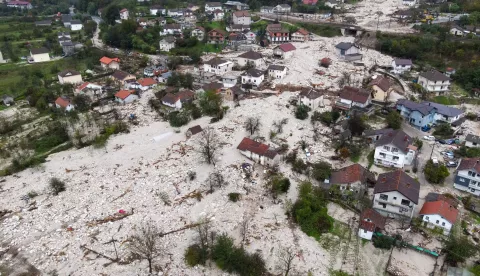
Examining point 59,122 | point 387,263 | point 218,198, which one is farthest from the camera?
point 59,122

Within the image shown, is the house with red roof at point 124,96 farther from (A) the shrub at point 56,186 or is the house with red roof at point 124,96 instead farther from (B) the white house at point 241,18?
(B) the white house at point 241,18

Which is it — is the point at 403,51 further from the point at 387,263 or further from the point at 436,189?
the point at 387,263

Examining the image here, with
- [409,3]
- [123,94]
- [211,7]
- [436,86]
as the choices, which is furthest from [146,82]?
[409,3]

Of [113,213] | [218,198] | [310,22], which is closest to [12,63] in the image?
[113,213]

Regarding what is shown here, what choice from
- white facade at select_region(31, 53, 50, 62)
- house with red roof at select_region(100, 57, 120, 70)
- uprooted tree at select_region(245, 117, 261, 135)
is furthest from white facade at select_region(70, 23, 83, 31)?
uprooted tree at select_region(245, 117, 261, 135)

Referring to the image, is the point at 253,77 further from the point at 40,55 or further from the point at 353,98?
the point at 40,55

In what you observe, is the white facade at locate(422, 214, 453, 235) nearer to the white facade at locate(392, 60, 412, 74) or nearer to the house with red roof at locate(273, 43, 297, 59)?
the white facade at locate(392, 60, 412, 74)

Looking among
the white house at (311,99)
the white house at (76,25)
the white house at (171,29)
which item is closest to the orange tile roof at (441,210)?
the white house at (311,99)

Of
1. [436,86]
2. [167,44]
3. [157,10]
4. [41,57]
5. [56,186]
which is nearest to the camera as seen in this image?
[56,186]
